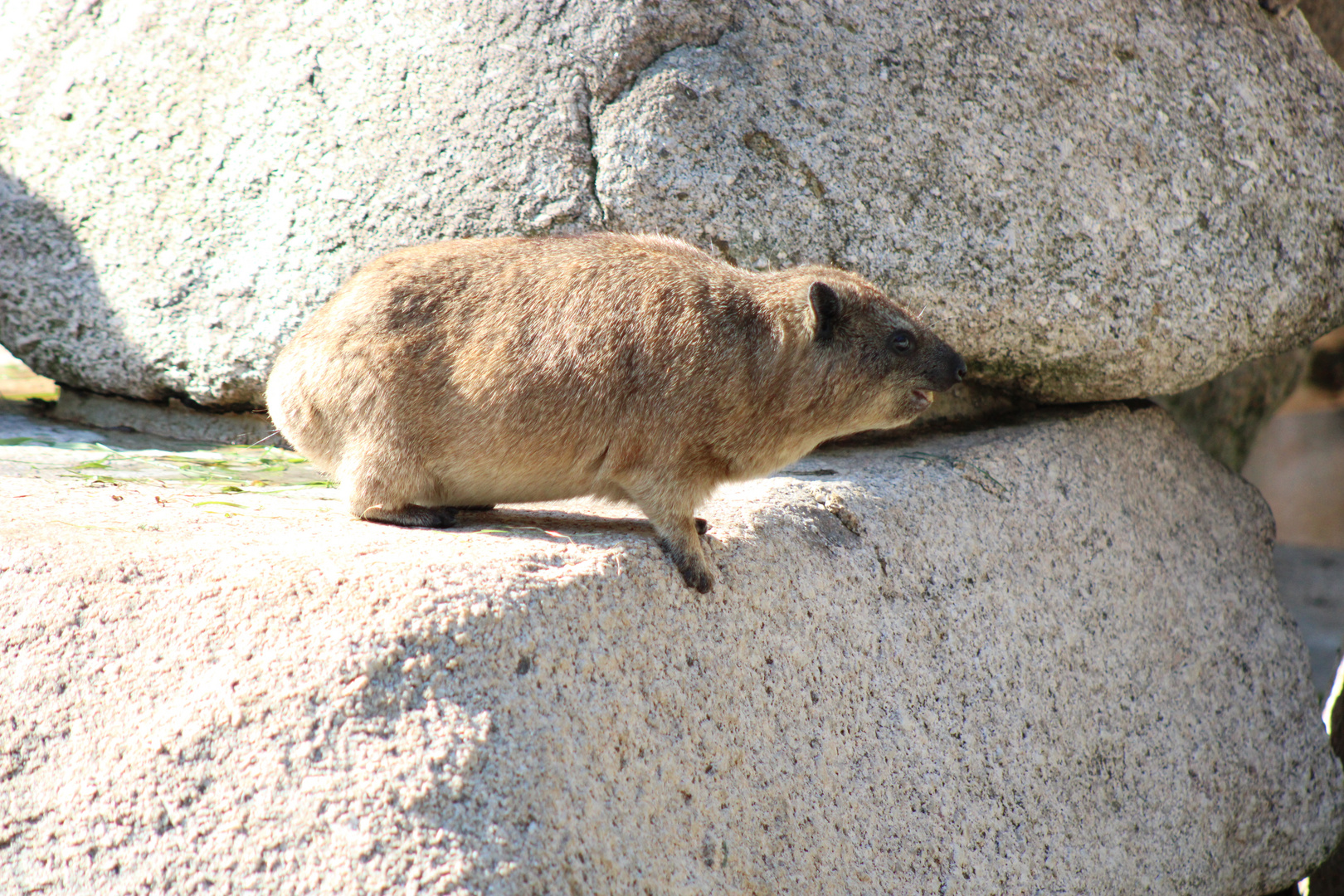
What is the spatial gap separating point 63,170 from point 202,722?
4.07 m

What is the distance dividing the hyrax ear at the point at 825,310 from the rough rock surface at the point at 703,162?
1.19 m

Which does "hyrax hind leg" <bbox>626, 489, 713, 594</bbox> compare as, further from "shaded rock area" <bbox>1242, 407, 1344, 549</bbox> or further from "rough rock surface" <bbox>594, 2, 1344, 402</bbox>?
"shaded rock area" <bbox>1242, 407, 1344, 549</bbox>

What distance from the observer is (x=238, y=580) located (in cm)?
326

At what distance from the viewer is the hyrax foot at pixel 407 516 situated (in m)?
3.98

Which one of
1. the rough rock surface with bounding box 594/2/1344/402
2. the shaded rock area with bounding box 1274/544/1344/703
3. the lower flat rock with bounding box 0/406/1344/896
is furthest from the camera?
the shaded rock area with bounding box 1274/544/1344/703

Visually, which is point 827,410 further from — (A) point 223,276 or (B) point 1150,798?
(A) point 223,276

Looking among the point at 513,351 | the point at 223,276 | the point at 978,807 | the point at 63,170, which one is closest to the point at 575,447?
the point at 513,351

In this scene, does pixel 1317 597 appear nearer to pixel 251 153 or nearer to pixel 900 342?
pixel 900 342

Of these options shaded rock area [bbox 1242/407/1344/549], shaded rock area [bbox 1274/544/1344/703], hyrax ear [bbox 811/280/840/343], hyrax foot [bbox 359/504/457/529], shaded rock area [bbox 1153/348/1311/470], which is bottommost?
shaded rock area [bbox 1242/407/1344/549]

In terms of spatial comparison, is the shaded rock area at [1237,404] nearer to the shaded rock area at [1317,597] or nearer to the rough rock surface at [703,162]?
the shaded rock area at [1317,597]

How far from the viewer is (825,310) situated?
404 cm

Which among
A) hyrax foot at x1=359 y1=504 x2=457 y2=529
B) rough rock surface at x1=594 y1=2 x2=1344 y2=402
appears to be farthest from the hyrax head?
hyrax foot at x1=359 y1=504 x2=457 y2=529

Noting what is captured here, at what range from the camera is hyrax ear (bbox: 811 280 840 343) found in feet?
13.0

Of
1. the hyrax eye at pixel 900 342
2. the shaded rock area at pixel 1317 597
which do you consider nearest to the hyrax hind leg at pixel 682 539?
the hyrax eye at pixel 900 342
